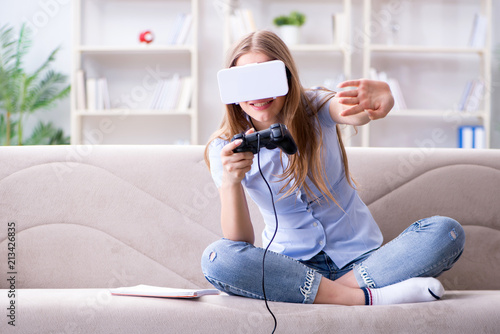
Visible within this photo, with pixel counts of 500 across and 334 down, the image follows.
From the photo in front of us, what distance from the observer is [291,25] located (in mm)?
3439

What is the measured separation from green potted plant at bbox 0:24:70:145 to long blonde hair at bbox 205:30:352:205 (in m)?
2.41

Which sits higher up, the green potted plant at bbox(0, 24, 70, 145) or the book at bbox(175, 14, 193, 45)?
the book at bbox(175, 14, 193, 45)

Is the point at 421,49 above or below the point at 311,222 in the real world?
above

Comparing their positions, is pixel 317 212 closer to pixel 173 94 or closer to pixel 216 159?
pixel 216 159

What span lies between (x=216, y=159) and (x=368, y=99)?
470mm

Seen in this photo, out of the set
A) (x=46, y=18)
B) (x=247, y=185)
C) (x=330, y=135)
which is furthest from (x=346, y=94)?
(x=46, y=18)

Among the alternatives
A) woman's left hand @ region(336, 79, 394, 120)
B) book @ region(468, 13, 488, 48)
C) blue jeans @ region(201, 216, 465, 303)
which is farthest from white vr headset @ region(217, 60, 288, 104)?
book @ region(468, 13, 488, 48)

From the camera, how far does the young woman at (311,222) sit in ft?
4.05

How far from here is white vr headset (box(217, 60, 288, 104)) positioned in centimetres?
127

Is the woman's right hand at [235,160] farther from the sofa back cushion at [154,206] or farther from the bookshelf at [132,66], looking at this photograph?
the bookshelf at [132,66]

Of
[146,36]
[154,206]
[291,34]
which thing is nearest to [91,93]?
[146,36]

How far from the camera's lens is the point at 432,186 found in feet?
5.51

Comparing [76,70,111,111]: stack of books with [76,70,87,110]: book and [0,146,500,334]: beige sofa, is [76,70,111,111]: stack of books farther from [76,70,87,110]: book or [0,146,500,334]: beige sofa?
[0,146,500,334]: beige sofa

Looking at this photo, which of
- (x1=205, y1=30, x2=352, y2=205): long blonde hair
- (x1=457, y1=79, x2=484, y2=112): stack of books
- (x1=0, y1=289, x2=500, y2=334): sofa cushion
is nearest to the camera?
(x1=0, y1=289, x2=500, y2=334): sofa cushion
